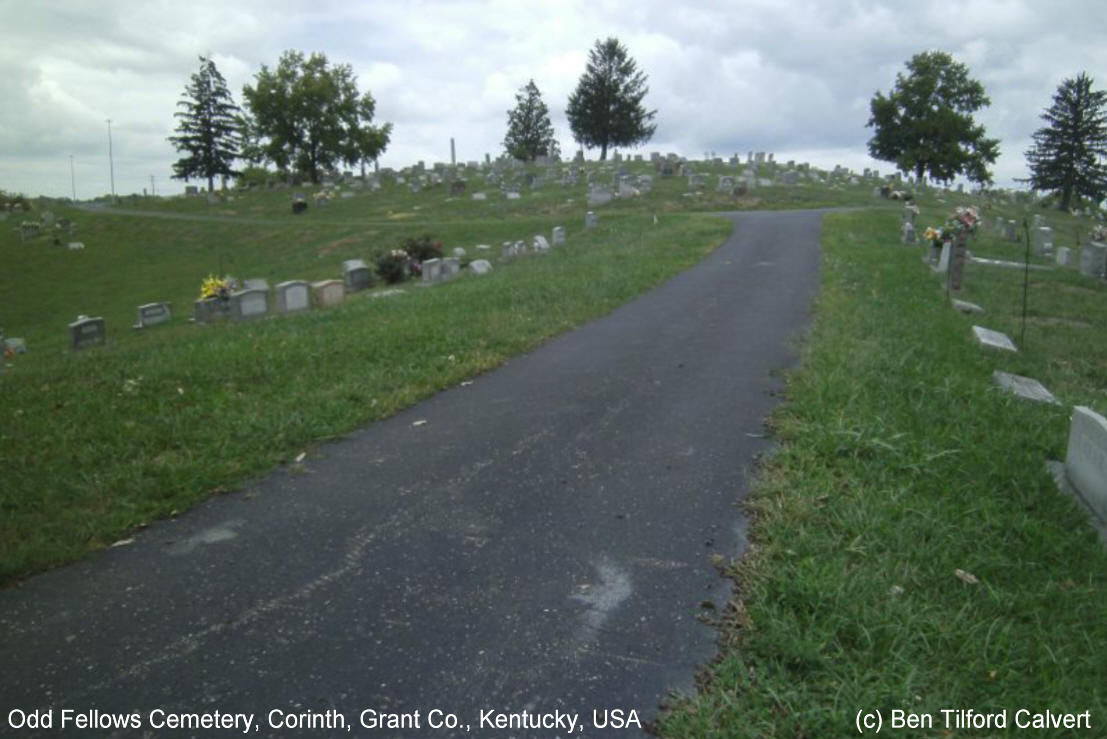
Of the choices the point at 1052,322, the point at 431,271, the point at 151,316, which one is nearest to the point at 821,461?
the point at 1052,322

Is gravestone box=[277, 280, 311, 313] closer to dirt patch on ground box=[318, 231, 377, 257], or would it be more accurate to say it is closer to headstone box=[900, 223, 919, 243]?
headstone box=[900, 223, 919, 243]

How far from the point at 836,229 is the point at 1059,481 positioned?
59.2 ft

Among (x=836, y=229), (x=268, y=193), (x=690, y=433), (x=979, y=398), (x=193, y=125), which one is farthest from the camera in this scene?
(x=193, y=125)

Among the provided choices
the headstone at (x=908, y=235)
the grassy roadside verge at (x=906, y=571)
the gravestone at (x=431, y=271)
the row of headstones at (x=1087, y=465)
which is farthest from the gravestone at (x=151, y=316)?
the headstone at (x=908, y=235)

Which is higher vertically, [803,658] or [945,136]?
[945,136]

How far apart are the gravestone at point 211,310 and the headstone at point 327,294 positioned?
96.8 inches

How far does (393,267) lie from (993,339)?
43.5ft

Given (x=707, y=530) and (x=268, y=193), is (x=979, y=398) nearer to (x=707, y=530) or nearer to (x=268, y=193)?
(x=707, y=530)

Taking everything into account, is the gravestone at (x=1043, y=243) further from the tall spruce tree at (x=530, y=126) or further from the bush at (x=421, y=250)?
the tall spruce tree at (x=530, y=126)

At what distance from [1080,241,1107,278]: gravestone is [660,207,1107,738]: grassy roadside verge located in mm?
11398

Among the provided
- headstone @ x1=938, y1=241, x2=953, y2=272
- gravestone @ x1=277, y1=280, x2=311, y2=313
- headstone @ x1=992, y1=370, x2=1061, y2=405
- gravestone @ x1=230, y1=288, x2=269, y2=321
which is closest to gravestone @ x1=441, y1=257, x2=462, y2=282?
gravestone @ x1=277, y1=280, x2=311, y2=313

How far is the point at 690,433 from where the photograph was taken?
511cm

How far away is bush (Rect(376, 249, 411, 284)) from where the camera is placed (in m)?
17.7

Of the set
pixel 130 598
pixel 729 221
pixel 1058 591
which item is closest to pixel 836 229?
pixel 729 221
